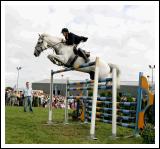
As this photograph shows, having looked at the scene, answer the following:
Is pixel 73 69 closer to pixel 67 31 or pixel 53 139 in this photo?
pixel 67 31

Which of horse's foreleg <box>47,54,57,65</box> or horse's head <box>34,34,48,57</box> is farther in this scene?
horse's head <box>34,34,48,57</box>

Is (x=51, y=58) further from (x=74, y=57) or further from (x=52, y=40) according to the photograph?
(x=52, y=40)

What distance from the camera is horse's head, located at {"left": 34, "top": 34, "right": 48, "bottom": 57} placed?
26.1 ft

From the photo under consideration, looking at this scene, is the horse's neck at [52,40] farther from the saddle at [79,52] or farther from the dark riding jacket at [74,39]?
the saddle at [79,52]

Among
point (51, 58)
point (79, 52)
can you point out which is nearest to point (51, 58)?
point (51, 58)

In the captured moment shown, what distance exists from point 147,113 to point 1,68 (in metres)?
2.92

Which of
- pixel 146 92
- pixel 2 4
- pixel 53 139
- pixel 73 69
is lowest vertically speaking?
pixel 53 139

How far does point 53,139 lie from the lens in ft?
18.5

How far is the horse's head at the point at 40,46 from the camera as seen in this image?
7953mm

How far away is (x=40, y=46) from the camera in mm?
7992

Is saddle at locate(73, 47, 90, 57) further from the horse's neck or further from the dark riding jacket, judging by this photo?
the horse's neck

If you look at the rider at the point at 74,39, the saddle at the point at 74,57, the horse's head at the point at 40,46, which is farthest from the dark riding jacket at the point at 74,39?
the horse's head at the point at 40,46

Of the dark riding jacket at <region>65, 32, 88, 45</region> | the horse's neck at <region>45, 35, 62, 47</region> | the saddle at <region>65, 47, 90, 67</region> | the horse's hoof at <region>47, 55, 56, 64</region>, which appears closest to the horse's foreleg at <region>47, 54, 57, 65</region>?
the horse's hoof at <region>47, 55, 56, 64</region>

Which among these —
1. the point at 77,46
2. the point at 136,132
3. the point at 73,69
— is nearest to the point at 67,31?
the point at 77,46
